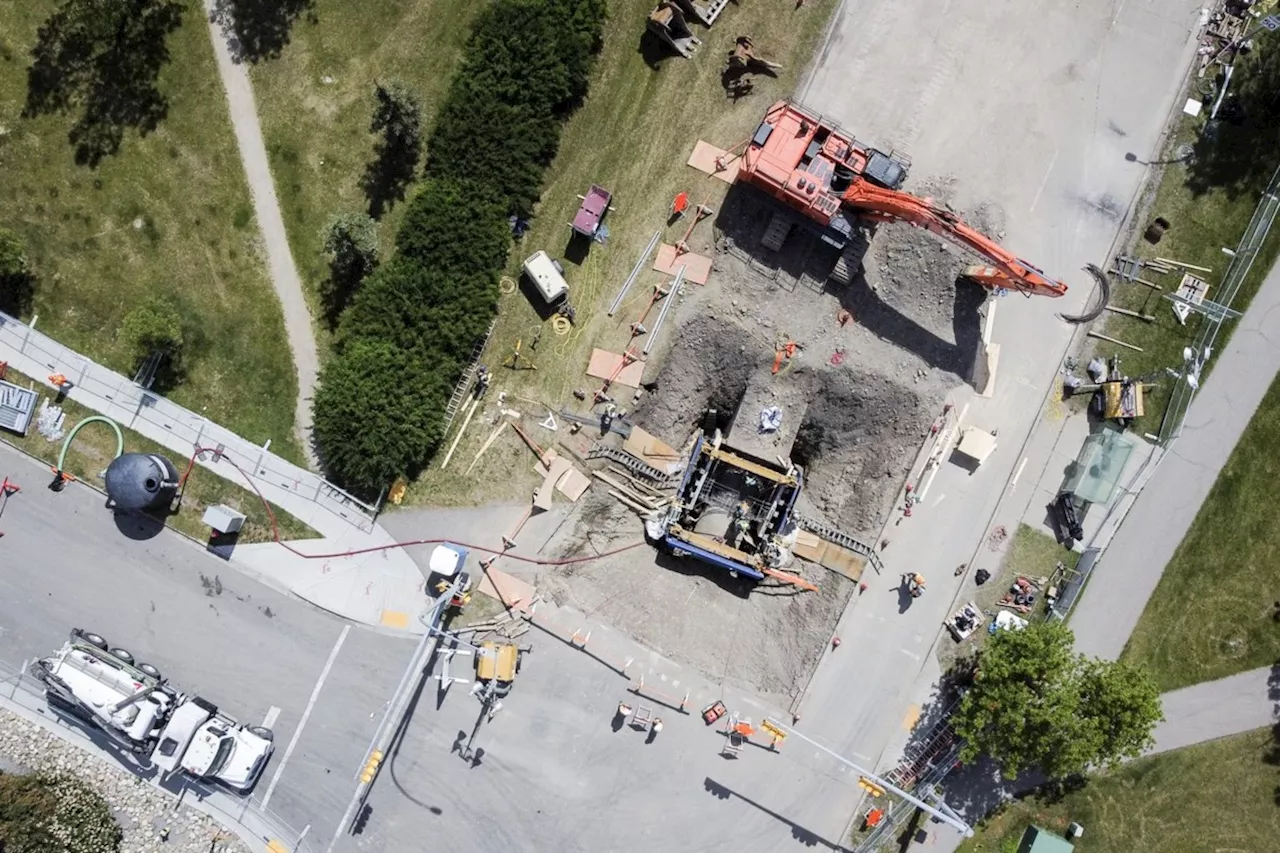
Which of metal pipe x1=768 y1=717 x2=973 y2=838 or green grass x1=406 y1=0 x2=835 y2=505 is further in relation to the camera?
green grass x1=406 y1=0 x2=835 y2=505

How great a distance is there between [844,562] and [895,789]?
9160 millimetres

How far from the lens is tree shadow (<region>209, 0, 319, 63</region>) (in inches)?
1410

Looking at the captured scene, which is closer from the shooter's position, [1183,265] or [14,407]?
[14,407]

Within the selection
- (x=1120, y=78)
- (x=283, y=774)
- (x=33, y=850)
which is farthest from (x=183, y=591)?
(x=1120, y=78)

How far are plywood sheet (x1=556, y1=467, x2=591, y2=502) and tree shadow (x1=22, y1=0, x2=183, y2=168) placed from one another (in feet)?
73.3

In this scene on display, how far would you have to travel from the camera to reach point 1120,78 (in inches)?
1459

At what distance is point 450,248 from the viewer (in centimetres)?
3406

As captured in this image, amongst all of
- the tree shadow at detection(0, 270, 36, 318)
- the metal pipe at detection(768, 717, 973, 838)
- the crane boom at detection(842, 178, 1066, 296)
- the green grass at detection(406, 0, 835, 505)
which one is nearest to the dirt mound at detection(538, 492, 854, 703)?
the metal pipe at detection(768, 717, 973, 838)

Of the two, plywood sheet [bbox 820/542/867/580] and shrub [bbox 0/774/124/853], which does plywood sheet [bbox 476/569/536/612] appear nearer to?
plywood sheet [bbox 820/542/867/580]

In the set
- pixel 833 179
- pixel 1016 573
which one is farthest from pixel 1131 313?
pixel 833 179

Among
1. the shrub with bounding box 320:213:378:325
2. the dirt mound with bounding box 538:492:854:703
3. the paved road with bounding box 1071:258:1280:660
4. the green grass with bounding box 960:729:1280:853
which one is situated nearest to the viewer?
the shrub with bounding box 320:213:378:325

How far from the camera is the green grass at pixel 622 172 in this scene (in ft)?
118

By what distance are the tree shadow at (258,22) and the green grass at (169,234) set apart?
44.5 inches

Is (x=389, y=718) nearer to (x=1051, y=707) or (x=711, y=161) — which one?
(x=1051, y=707)
